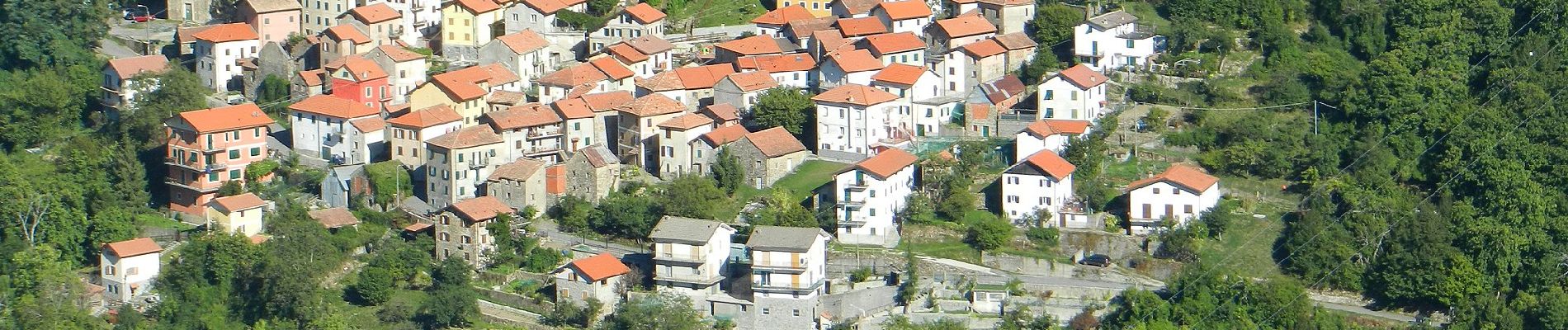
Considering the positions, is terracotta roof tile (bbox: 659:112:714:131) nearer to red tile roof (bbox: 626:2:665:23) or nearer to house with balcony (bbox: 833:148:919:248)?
house with balcony (bbox: 833:148:919:248)

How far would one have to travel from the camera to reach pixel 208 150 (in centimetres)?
5762

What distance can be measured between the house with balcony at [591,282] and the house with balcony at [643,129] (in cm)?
551

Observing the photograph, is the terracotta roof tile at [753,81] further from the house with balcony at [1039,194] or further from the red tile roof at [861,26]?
the house with balcony at [1039,194]

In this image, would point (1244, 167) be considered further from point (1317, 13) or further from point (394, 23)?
point (394, 23)

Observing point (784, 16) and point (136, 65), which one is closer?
point (136, 65)

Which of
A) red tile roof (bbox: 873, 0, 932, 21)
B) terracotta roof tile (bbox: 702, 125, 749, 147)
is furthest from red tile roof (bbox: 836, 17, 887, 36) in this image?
terracotta roof tile (bbox: 702, 125, 749, 147)

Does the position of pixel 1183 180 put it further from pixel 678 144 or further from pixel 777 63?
pixel 777 63

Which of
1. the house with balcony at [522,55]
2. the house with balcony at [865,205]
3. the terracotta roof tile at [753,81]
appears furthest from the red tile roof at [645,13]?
the house with balcony at [865,205]

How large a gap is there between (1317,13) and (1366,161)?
8898 millimetres

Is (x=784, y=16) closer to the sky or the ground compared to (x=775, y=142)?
closer to the sky

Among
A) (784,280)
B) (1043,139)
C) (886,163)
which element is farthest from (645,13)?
(784,280)

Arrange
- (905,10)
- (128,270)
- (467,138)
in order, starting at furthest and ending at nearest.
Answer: (905,10) → (467,138) → (128,270)

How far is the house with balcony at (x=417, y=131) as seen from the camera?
5766cm

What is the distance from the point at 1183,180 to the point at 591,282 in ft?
38.4
